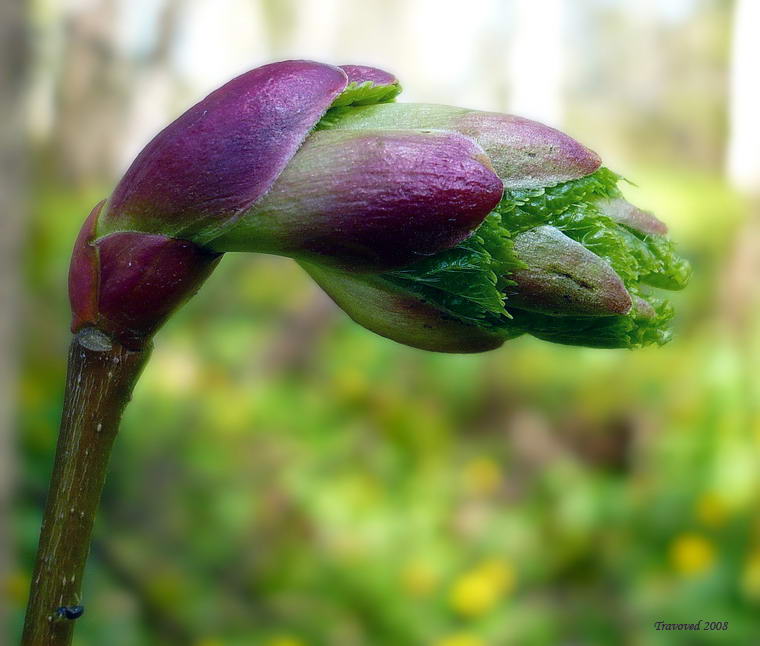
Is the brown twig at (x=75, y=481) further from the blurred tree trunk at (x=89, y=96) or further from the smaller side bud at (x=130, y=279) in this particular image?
the blurred tree trunk at (x=89, y=96)

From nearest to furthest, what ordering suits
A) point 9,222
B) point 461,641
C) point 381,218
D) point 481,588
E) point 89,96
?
point 381,218 → point 9,222 → point 461,641 → point 481,588 → point 89,96

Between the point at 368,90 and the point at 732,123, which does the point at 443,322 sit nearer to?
the point at 368,90

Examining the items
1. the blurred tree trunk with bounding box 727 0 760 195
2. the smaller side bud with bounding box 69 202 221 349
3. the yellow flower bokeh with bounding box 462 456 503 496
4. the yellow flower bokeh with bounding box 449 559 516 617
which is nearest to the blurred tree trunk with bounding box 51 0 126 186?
the yellow flower bokeh with bounding box 462 456 503 496

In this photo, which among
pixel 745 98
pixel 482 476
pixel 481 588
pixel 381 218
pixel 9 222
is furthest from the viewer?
pixel 745 98

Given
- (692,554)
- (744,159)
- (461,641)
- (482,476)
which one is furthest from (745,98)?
(461,641)

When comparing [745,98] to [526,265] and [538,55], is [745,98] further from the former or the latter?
[526,265]
